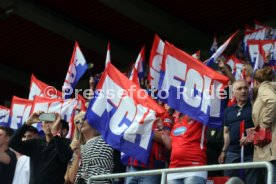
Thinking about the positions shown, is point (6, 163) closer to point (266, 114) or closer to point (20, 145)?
point (20, 145)

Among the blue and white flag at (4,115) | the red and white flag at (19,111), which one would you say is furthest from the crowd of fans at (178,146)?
the blue and white flag at (4,115)

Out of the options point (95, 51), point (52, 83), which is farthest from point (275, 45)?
point (52, 83)

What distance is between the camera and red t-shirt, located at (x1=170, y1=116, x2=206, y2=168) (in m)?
→ 7.12

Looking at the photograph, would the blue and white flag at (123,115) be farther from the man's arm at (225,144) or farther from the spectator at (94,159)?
the man's arm at (225,144)

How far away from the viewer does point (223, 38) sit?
53.9ft

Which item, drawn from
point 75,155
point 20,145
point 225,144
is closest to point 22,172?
point 20,145

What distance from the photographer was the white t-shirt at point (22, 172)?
8345mm

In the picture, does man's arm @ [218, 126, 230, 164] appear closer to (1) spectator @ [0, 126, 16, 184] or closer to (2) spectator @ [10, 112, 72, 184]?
(2) spectator @ [10, 112, 72, 184]

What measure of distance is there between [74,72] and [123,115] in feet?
11.6

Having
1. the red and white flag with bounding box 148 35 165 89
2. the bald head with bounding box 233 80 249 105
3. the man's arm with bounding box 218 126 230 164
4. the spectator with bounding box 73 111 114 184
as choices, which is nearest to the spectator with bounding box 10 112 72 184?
the spectator with bounding box 73 111 114 184

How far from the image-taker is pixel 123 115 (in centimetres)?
754

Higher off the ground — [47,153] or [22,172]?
[47,153]

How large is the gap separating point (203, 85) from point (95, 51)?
35.3ft

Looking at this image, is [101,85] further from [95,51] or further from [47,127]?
[95,51]
